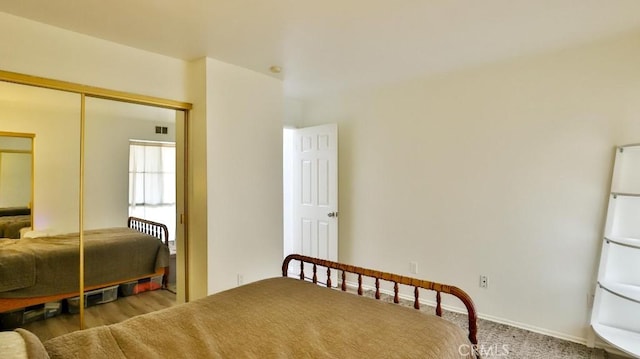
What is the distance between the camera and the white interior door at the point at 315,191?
4.06 meters

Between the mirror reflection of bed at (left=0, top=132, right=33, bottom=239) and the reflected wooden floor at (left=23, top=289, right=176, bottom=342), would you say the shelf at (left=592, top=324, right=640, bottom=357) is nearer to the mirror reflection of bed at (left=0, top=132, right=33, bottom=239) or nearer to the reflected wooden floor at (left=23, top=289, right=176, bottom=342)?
the reflected wooden floor at (left=23, top=289, right=176, bottom=342)

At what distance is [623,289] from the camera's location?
7.76 feet

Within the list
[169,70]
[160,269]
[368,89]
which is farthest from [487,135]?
[160,269]

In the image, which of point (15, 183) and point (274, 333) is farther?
point (15, 183)

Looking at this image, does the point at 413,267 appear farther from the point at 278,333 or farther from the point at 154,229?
the point at 154,229

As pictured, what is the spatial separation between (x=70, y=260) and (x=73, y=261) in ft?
0.07

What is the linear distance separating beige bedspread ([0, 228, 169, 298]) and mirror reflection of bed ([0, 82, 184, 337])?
0.7 inches

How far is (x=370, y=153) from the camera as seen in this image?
13.0 feet

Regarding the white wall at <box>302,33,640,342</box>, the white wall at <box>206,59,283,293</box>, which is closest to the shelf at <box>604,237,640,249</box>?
the white wall at <box>302,33,640,342</box>

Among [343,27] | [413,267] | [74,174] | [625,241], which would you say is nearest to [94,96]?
[74,174]

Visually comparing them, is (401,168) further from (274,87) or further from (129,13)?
(129,13)

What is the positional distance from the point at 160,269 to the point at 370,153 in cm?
248

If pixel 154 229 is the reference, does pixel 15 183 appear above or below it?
above

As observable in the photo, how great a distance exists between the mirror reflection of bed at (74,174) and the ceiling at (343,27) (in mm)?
548
